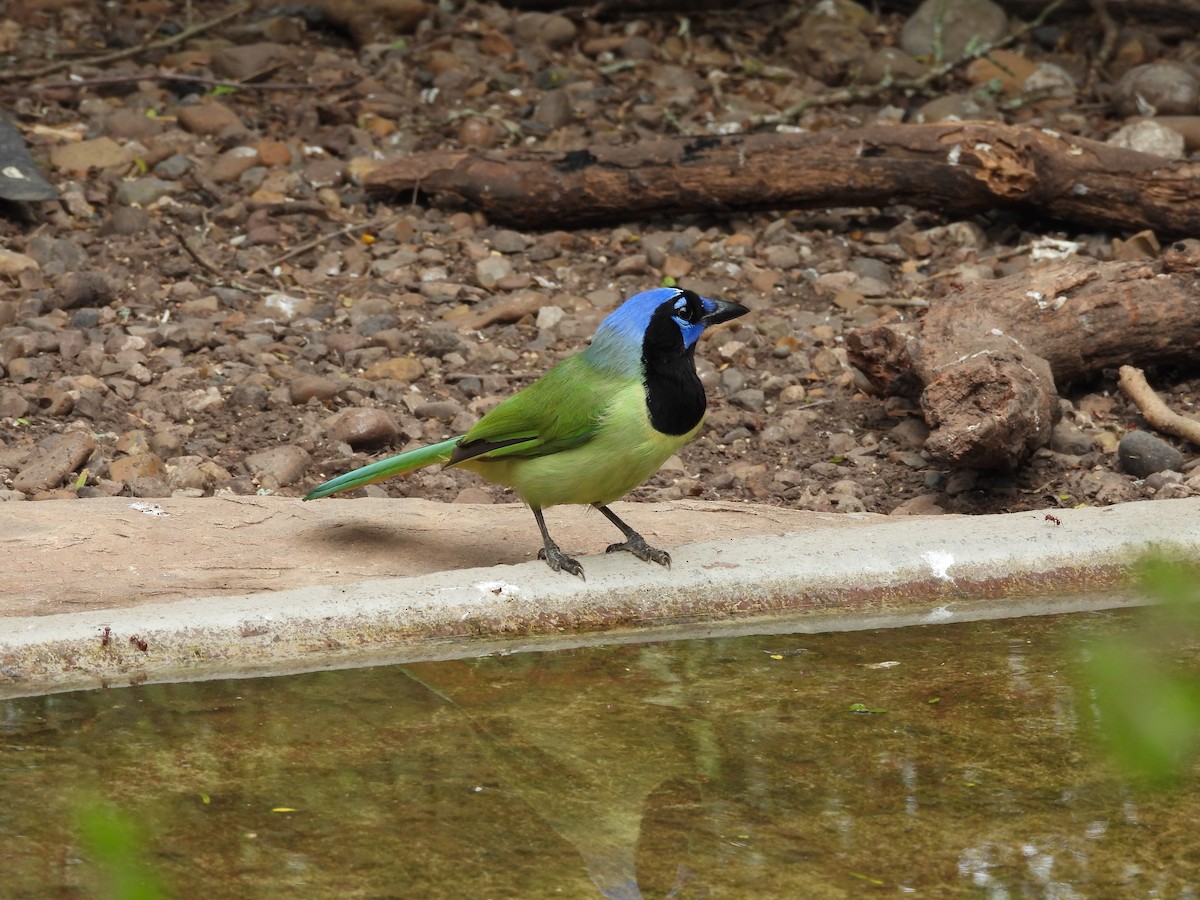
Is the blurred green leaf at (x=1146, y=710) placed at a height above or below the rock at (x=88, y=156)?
above

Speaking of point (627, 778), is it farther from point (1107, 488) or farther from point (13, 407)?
point (13, 407)

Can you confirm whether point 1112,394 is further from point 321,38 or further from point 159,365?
point 321,38

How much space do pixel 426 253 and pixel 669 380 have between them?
4.00 metres

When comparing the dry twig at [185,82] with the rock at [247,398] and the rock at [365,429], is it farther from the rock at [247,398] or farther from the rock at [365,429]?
the rock at [365,429]

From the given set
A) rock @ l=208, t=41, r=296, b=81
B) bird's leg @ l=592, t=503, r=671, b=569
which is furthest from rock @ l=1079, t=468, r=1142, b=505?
rock @ l=208, t=41, r=296, b=81

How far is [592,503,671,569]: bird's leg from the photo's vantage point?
4.08 metres

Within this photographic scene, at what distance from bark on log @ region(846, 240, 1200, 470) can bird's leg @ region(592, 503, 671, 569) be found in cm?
134

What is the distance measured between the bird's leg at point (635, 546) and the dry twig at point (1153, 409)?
2364mm

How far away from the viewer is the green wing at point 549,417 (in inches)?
163

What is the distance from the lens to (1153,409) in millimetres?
5816

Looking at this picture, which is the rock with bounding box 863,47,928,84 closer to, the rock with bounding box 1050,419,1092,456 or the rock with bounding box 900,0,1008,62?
the rock with bounding box 900,0,1008,62

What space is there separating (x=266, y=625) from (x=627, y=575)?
95cm

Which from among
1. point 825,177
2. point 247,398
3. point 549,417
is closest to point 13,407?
point 247,398

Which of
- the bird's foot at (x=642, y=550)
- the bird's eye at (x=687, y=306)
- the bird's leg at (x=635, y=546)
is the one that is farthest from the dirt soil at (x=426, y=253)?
the bird's eye at (x=687, y=306)
